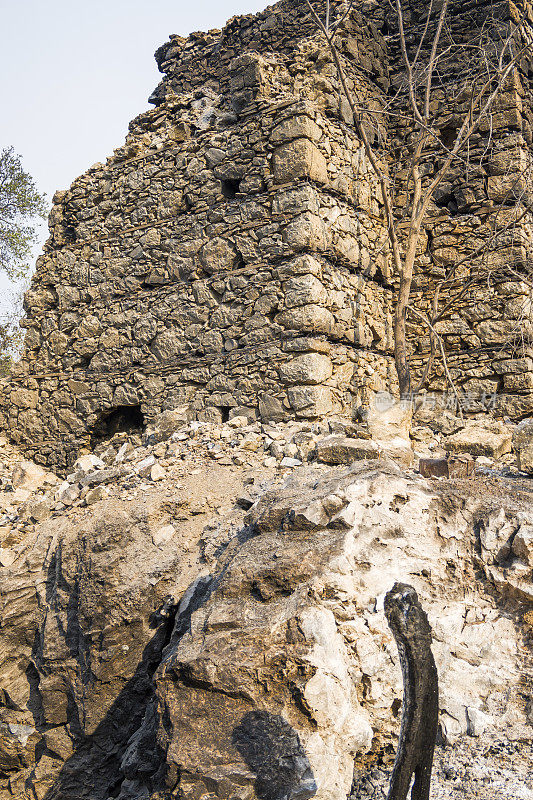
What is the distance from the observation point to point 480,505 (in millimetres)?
3527

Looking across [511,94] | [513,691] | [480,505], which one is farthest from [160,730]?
[511,94]

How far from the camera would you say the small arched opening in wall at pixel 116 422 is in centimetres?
770

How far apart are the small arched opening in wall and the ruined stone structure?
0.03 m

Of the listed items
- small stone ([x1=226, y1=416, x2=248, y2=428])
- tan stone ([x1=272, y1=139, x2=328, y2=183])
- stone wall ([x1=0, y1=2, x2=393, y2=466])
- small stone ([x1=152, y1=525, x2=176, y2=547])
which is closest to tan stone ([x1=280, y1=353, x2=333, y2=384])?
stone wall ([x1=0, y1=2, x2=393, y2=466])

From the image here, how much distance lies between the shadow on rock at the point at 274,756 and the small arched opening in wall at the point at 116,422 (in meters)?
5.19

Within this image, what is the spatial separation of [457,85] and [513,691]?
22.2 feet

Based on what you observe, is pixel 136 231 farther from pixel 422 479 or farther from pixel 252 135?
pixel 422 479

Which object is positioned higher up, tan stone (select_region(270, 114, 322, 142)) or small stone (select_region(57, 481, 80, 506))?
tan stone (select_region(270, 114, 322, 142))

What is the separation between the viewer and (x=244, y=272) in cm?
652

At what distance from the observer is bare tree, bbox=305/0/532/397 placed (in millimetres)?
6906

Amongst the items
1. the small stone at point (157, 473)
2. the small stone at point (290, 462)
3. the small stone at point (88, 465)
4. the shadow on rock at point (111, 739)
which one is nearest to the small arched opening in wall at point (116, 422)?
the small stone at point (88, 465)

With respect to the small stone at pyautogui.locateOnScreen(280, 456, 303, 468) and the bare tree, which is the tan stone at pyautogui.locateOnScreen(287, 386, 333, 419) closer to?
the small stone at pyautogui.locateOnScreen(280, 456, 303, 468)

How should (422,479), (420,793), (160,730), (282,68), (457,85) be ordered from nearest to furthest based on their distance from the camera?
1. (420,793)
2. (160,730)
3. (422,479)
4. (282,68)
5. (457,85)

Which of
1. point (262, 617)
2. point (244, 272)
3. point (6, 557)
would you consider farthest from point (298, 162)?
point (262, 617)
